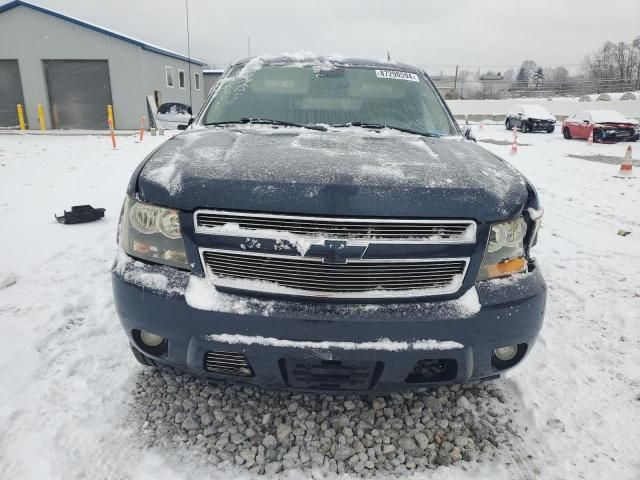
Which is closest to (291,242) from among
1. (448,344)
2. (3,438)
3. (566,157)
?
(448,344)

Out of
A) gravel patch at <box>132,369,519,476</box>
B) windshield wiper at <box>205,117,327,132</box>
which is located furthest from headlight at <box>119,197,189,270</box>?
windshield wiper at <box>205,117,327,132</box>

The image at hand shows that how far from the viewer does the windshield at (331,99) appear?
3.01 meters

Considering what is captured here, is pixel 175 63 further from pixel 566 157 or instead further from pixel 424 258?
pixel 424 258

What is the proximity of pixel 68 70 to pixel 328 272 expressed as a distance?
22.0 meters

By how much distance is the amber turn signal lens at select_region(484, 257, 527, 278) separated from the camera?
1884mm

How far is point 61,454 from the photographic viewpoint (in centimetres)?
186

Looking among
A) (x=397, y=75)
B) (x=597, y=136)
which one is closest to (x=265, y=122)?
(x=397, y=75)

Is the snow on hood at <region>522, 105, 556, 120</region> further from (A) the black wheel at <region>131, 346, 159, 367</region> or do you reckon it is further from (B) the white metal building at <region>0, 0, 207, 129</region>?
(A) the black wheel at <region>131, 346, 159, 367</region>

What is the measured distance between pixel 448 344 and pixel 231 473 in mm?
1055

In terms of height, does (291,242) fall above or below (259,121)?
below

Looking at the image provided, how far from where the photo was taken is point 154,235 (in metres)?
1.87

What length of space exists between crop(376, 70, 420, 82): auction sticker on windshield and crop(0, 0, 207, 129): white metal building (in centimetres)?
1660

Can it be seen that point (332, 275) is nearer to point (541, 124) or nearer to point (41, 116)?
point (41, 116)

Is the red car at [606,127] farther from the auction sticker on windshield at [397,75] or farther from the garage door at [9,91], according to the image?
the garage door at [9,91]
